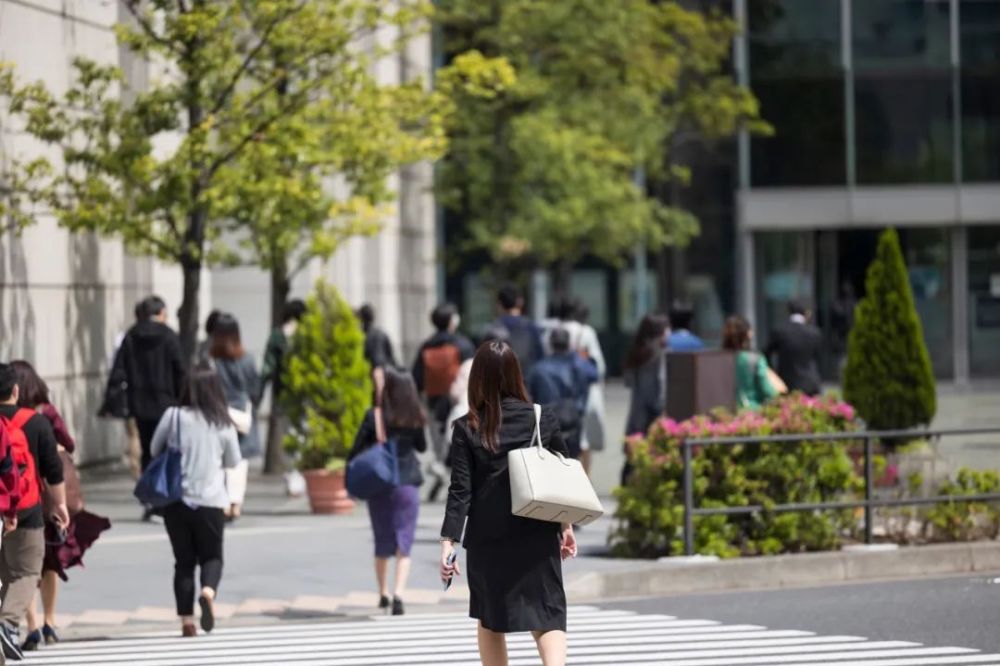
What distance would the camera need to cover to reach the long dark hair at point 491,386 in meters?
8.67

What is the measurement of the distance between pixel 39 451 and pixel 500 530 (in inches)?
143

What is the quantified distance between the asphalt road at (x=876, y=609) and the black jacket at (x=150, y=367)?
618 centimetres

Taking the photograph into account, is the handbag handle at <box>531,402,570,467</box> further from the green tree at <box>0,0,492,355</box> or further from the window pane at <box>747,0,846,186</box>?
the window pane at <box>747,0,846,186</box>

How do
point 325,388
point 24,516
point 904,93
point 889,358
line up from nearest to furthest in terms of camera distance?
point 24,516 < point 325,388 < point 889,358 < point 904,93

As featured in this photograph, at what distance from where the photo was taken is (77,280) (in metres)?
22.2

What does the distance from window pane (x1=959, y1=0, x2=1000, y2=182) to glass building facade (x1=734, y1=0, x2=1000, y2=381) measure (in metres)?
0.02

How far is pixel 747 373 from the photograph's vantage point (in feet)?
59.4

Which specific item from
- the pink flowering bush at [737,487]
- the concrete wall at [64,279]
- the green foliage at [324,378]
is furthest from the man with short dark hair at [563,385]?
the concrete wall at [64,279]

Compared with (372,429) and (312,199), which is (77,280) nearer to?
(312,199)

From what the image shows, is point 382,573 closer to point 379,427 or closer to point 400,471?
point 400,471

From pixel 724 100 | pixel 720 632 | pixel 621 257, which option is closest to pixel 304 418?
pixel 720 632

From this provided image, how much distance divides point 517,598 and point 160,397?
412 inches

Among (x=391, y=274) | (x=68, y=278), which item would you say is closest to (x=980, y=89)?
(x=391, y=274)

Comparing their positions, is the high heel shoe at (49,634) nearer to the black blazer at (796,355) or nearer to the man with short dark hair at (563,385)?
the man with short dark hair at (563,385)
